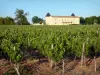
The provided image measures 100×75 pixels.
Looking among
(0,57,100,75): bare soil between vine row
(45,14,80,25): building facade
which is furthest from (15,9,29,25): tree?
(0,57,100,75): bare soil between vine row

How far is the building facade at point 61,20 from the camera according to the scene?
129 metres

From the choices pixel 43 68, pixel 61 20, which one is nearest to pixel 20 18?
pixel 61 20

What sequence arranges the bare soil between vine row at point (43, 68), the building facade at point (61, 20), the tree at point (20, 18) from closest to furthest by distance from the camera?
the bare soil between vine row at point (43, 68)
the tree at point (20, 18)
the building facade at point (61, 20)

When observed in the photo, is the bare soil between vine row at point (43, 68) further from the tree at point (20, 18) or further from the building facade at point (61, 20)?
the building facade at point (61, 20)

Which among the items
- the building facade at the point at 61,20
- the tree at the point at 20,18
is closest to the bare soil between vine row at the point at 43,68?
the tree at the point at 20,18

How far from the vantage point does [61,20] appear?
13375 centimetres

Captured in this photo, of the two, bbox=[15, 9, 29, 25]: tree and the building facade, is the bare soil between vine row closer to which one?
bbox=[15, 9, 29, 25]: tree

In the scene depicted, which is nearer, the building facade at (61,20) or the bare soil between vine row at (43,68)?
the bare soil between vine row at (43,68)

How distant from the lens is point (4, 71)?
1124cm

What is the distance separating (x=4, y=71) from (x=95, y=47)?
5.29m

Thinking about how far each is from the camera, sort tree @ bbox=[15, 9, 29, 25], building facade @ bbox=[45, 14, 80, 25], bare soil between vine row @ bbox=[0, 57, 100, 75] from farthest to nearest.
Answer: building facade @ bbox=[45, 14, 80, 25]
tree @ bbox=[15, 9, 29, 25]
bare soil between vine row @ bbox=[0, 57, 100, 75]

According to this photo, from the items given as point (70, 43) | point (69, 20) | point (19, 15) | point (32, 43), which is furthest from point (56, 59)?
point (69, 20)

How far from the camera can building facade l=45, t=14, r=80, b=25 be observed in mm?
129225

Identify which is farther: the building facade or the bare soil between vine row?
the building facade
